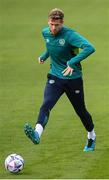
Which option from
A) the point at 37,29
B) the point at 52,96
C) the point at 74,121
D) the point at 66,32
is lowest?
the point at 37,29

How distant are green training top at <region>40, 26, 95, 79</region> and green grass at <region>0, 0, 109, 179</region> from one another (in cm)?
165

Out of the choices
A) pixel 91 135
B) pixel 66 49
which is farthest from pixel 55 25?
pixel 91 135

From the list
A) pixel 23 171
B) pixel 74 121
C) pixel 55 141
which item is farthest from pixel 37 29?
pixel 23 171

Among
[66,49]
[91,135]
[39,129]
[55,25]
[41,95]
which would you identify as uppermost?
[55,25]

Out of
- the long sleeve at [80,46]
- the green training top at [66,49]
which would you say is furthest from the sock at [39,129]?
the long sleeve at [80,46]

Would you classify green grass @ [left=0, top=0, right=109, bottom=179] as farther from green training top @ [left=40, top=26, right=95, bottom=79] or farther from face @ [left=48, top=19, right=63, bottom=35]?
face @ [left=48, top=19, right=63, bottom=35]

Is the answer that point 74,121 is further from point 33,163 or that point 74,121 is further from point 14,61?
point 14,61

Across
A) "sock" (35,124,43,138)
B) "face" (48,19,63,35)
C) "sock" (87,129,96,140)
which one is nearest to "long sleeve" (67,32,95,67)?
"face" (48,19,63,35)

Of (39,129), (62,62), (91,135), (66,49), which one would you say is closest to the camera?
(39,129)

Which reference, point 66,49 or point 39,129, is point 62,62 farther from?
point 39,129

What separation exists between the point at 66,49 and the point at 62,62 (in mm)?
275

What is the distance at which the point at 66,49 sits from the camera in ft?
45.6

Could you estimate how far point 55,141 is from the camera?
15.4m

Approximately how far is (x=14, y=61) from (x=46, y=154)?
441 inches
